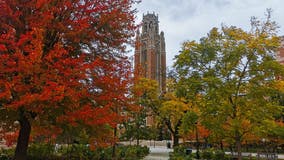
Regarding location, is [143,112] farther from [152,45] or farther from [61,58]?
[152,45]

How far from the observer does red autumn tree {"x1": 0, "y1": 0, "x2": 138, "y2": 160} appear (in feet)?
31.8

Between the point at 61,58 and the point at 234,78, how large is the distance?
11.5 meters

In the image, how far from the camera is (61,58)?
11.2 metres

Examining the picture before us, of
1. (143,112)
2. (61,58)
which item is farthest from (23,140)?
(143,112)

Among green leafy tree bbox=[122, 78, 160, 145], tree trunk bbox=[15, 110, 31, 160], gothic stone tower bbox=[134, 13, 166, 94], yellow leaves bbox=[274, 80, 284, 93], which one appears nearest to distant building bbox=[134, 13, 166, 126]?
gothic stone tower bbox=[134, 13, 166, 94]

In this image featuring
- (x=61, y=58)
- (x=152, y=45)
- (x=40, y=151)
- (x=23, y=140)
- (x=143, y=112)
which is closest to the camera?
(x=61, y=58)

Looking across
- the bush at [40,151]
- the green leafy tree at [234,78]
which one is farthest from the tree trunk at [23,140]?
the green leafy tree at [234,78]

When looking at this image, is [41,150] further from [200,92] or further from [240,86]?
[240,86]

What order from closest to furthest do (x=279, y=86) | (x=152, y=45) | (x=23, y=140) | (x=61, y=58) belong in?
(x=61, y=58) < (x=23, y=140) < (x=279, y=86) < (x=152, y=45)

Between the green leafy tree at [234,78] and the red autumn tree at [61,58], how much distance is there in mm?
7493

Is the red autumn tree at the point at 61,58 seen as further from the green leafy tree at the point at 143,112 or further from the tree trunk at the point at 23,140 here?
the green leafy tree at the point at 143,112

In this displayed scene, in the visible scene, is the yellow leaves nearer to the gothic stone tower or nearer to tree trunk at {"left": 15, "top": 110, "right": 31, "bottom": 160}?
tree trunk at {"left": 15, "top": 110, "right": 31, "bottom": 160}

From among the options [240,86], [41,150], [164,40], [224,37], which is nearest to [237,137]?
[240,86]

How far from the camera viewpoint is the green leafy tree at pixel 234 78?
17.7 m
